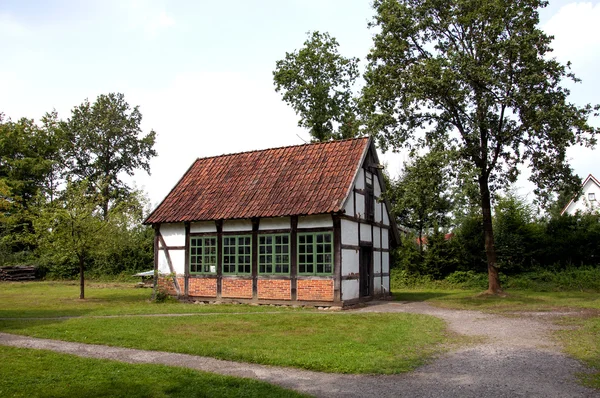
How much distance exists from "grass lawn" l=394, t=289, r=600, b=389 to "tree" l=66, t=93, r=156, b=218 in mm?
32210

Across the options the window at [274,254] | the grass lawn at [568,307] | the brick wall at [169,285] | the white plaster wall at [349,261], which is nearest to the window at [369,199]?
the white plaster wall at [349,261]

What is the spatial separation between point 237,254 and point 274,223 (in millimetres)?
2082

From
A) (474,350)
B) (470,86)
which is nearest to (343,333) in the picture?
(474,350)

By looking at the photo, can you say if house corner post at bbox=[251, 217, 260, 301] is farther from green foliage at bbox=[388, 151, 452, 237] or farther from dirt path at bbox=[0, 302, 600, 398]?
dirt path at bbox=[0, 302, 600, 398]

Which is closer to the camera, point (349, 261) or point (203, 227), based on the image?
point (349, 261)

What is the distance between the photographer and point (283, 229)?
62.4ft

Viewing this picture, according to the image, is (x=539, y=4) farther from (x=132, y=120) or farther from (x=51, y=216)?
(x=132, y=120)

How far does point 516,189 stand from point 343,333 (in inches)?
1068

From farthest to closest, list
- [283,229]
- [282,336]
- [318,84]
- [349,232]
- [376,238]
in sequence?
[318,84]
[376,238]
[283,229]
[349,232]
[282,336]

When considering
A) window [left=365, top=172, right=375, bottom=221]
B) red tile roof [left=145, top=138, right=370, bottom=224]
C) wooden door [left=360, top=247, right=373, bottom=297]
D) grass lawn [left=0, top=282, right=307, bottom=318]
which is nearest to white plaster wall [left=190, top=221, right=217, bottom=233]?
red tile roof [left=145, top=138, right=370, bottom=224]

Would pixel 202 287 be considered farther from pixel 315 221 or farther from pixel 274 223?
pixel 315 221

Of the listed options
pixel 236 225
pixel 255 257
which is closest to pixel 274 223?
pixel 255 257

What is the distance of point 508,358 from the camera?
9.03 m

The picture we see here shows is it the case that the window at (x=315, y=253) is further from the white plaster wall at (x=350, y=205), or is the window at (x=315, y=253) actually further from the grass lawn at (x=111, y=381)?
the grass lawn at (x=111, y=381)
